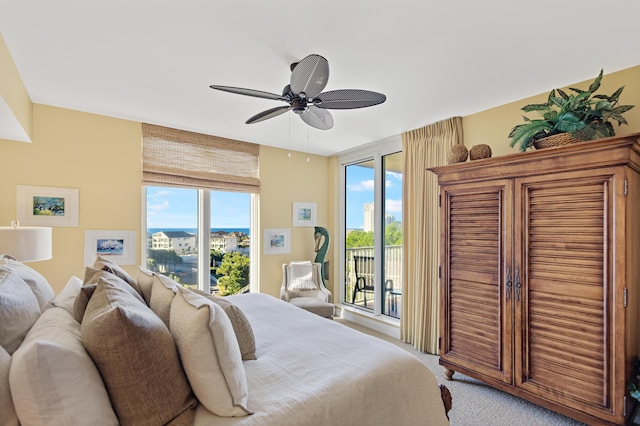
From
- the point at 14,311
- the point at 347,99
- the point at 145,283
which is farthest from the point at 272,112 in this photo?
the point at 14,311

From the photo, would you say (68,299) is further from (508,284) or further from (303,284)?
(303,284)

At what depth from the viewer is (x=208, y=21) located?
1.79 meters

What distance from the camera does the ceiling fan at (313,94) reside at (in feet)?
5.78

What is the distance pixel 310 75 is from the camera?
1809 millimetres

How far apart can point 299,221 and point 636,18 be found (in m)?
3.89

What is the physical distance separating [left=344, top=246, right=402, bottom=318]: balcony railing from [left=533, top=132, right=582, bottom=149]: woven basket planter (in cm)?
217

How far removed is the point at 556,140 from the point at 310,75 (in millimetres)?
1822

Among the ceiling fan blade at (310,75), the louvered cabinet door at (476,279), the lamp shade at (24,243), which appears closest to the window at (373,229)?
the louvered cabinet door at (476,279)

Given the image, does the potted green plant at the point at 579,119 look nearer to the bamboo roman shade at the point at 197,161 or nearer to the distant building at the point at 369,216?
the distant building at the point at 369,216

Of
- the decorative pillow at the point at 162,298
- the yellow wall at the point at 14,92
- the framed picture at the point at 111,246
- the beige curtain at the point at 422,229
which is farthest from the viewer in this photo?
the beige curtain at the point at 422,229

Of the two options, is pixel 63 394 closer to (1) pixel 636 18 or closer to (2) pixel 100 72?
(2) pixel 100 72

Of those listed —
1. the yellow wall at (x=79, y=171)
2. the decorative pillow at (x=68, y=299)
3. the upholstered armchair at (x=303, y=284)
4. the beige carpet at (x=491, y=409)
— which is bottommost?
the beige carpet at (x=491, y=409)

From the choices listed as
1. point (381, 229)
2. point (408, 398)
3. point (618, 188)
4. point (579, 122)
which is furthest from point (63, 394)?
point (381, 229)

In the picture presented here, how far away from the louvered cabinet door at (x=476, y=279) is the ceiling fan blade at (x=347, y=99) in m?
1.27
